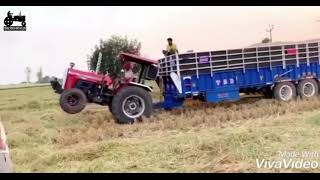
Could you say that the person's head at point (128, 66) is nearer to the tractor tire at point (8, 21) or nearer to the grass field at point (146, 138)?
the grass field at point (146, 138)

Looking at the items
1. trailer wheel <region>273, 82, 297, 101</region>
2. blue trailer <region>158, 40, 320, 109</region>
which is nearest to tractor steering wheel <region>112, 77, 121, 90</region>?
blue trailer <region>158, 40, 320, 109</region>

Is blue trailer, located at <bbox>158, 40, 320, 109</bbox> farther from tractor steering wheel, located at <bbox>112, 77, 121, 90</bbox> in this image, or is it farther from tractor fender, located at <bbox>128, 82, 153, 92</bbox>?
tractor steering wheel, located at <bbox>112, 77, 121, 90</bbox>

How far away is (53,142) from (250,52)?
348 cm

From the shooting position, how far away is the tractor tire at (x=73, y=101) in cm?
660

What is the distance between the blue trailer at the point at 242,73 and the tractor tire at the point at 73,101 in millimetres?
1281

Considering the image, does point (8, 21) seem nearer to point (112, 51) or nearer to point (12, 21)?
point (12, 21)

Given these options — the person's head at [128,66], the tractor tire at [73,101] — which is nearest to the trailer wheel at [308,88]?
the person's head at [128,66]

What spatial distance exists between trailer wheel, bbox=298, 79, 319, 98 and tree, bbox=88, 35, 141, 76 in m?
3.38

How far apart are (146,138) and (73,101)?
141cm

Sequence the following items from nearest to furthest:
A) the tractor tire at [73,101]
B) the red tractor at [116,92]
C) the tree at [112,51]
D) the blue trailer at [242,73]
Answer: the tree at [112,51] < the tractor tire at [73,101] < the red tractor at [116,92] < the blue trailer at [242,73]

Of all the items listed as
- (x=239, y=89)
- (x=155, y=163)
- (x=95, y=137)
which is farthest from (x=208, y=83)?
(x=155, y=163)

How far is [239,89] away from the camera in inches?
317

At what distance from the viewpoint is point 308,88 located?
8617 millimetres
